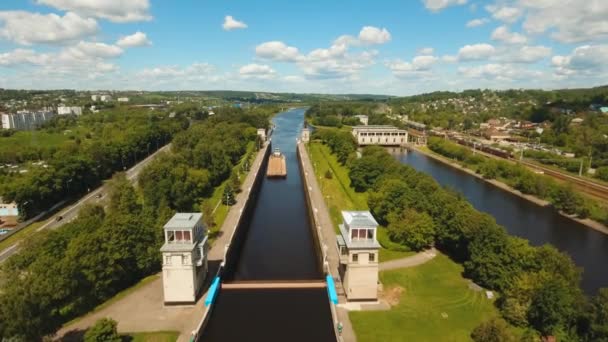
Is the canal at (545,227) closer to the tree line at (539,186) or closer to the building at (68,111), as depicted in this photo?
the tree line at (539,186)

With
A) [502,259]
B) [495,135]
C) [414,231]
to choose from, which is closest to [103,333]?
[414,231]

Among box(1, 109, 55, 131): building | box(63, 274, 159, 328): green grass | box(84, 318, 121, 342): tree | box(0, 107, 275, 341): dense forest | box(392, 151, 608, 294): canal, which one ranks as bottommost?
box(392, 151, 608, 294): canal

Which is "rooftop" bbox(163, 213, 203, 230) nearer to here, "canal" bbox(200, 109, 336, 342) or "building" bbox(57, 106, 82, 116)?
"canal" bbox(200, 109, 336, 342)

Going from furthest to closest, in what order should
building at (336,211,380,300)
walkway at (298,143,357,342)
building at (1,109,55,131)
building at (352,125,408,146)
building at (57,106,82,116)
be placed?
building at (57,106,82,116)
building at (352,125,408,146)
building at (1,109,55,131)
building at (336,211,380,300)
walkway at (298,143,357,342)

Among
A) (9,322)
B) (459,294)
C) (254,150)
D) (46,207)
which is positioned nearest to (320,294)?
(459,294)

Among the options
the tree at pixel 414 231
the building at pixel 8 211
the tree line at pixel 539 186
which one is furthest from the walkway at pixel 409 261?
the building at pixel 8 211

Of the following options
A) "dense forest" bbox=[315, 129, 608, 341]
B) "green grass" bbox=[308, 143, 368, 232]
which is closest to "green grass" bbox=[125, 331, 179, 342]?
"dense forest" bbox=[315, 129, 608, 341]
